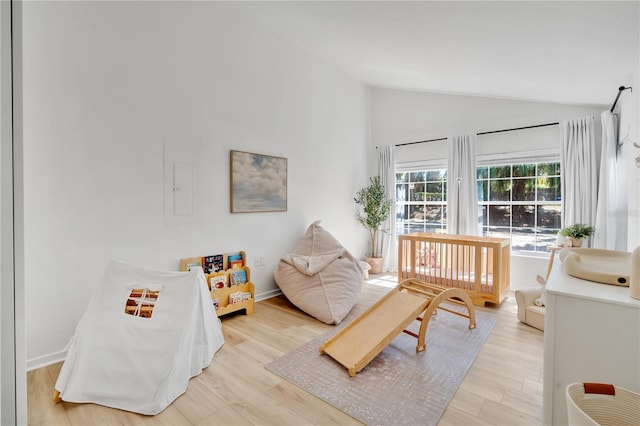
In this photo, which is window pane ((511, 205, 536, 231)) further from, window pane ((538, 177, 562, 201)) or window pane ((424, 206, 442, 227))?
window pane ((424, 206, 442, 227))

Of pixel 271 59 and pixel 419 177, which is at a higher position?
pixel 271 59

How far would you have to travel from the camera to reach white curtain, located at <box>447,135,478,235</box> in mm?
4105

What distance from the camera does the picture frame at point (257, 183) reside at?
327 cm

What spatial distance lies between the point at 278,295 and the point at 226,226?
45.2 inches

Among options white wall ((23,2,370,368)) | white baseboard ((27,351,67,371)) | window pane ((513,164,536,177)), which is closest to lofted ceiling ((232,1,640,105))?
white wall ((23,2,370,368))

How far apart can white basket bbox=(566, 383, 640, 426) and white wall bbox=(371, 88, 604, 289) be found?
3.06m

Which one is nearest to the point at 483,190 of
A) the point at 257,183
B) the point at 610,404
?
the point at 257,183

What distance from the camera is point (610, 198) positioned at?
2920 millimetres

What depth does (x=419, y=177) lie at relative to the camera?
192 inches

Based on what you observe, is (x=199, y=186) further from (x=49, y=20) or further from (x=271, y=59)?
(x=271, y=59)

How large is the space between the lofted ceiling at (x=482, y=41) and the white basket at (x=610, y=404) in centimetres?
183

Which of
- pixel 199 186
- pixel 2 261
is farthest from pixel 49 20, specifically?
pixel 2 261

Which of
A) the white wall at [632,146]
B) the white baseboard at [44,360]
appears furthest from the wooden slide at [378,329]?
the white baseboard at [44,360]

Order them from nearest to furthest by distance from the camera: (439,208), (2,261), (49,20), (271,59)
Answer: (2,261)
(49,20)
(271,59)
(439,208)
